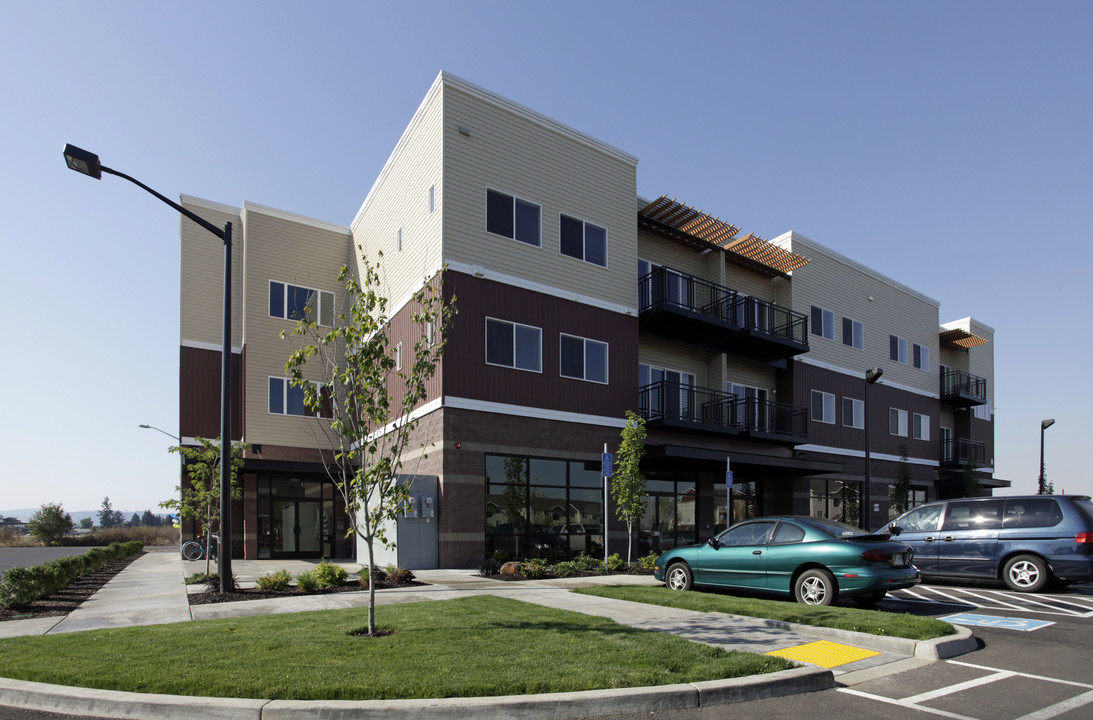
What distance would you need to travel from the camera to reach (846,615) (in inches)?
384

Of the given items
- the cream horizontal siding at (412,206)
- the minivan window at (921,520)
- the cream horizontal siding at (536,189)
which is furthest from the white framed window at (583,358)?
the minivan window at (921,520)

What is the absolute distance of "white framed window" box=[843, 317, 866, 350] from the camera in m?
32.4

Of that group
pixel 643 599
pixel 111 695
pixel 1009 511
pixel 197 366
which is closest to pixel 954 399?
pixel 1009 511

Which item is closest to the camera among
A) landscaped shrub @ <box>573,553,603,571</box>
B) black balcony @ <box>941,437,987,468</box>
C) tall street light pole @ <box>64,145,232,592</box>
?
tall street light pole @ <box>64,145,232,592</box>

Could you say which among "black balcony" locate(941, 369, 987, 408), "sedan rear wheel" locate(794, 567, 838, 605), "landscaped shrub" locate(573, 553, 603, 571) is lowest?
"landscaped shrub" locate(573, 553, 603, 571)

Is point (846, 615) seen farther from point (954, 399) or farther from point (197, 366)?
point (954, 399)

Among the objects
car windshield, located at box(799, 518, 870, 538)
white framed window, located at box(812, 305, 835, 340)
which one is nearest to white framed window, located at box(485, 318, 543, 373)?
car windshield, located at box(799, 518, 870, 538)

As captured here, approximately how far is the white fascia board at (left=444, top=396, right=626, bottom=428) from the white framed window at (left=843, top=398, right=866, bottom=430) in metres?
13.7

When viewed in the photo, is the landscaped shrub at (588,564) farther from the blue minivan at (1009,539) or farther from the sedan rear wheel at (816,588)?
the sedan rear wheel at (816,588)

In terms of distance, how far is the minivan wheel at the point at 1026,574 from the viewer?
547 inches

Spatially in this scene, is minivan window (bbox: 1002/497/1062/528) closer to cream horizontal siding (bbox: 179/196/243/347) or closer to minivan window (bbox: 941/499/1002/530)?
minivan window (bbox: 941/499/1002/530)

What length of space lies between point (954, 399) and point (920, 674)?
35549mm

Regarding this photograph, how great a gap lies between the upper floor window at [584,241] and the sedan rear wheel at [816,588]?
12807 millimetres

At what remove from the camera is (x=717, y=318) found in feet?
82.2
